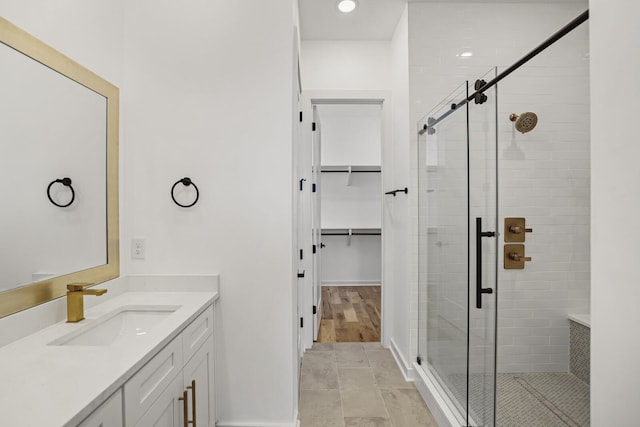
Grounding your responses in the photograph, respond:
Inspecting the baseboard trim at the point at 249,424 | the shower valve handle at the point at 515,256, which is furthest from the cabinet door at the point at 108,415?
the shower valve handle at the point at 515,256

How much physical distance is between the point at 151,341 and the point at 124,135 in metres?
1.21

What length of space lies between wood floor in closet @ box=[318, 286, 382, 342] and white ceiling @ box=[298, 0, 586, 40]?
9.64 ft

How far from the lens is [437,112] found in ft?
7.38

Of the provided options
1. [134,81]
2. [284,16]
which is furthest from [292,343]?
[284,16]

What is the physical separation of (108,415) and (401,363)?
2365 mm

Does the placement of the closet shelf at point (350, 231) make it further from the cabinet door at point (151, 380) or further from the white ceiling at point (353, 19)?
the cabinet door at point (151, 380)

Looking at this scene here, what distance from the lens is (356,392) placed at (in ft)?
7.93

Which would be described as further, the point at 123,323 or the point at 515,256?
the point at 515,256

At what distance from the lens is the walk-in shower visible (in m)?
2.14

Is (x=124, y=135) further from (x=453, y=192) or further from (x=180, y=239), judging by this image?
(x=453, y=192)

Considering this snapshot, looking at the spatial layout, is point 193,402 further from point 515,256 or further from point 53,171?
point 515,256

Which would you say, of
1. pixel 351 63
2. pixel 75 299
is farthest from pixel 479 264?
pixel 351 63

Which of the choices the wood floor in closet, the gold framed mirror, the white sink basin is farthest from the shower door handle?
the wood floor in closet

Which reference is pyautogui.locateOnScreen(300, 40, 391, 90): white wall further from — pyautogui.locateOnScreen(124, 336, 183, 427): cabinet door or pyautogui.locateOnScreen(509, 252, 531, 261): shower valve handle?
pyautogui.locateOnScreen(124, 336, 183, 427): cabinet door
